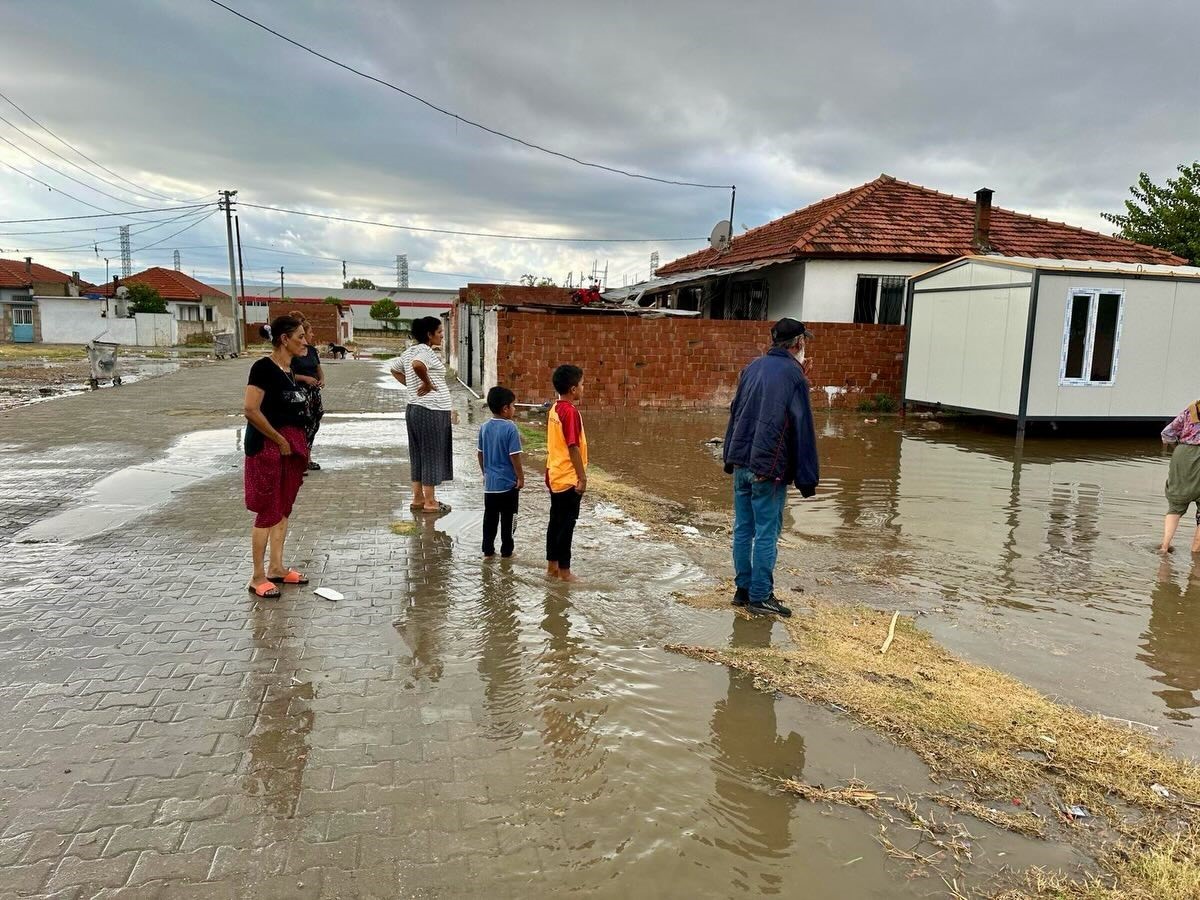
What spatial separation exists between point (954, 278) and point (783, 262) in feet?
14.2

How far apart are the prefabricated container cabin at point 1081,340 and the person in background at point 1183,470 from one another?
7.12 meters

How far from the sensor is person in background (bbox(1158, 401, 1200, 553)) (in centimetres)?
638

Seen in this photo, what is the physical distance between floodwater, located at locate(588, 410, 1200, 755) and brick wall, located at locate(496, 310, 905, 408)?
321cm

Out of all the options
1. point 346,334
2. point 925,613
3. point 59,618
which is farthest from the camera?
point 346,334

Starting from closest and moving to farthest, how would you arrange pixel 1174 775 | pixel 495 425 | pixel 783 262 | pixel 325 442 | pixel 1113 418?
pixel 1174 775 → pixel 495 425 → pixel 325 442 → pixel 1113 418 → pixel 783 262

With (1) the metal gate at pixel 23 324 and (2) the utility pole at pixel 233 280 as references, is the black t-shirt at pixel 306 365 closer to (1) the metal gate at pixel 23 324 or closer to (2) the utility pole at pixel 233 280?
(2) the utility pole at pixel 233 280

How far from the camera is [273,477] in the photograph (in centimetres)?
461

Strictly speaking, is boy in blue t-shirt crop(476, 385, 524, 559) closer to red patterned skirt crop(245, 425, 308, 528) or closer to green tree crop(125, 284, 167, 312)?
red patterned skirt crop(245, 425, 308, 528)

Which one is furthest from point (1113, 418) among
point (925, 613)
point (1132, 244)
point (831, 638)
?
point (831, 638)

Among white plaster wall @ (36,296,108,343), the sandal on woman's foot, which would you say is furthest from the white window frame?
white plaster wall @ (36,296,108,343)

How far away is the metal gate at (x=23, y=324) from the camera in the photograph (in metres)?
44.7

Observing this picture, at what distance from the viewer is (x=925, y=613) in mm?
4965

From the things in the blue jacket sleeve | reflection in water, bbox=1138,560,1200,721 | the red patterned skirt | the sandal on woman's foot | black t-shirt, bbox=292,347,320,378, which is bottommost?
reflection in water, bbox=1138,560,1200,721

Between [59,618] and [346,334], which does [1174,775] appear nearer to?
[59,618]
